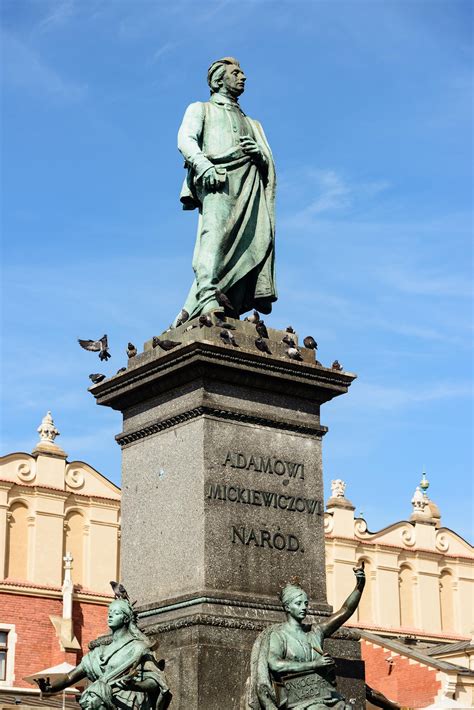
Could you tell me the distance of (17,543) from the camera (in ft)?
124

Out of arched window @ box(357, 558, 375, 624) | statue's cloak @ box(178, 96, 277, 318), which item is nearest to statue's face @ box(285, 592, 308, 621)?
statue's cloak @ box(178, 96, 277, 318)

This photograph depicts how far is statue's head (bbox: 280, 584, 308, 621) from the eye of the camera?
29.2ft

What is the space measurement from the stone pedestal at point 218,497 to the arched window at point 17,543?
→ 2778cm

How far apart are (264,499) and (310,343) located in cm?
146

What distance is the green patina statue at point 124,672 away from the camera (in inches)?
337

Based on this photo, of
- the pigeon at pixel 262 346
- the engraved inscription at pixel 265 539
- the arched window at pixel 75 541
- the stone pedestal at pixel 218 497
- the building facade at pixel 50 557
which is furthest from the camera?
the arched window at pixel 75 541

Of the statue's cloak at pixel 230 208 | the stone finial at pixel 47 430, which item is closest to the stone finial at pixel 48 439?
the stone finial at pixel 47 430

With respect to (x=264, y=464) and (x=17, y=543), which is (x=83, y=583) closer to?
(x=17, y=543)

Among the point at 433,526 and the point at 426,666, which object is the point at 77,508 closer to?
the point at 426,666

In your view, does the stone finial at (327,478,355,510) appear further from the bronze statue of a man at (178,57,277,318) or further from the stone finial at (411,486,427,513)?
the bronze statue of a man at (178,57,277,318)

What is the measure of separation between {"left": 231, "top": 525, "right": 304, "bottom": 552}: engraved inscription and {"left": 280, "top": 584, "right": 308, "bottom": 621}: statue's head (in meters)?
0.93

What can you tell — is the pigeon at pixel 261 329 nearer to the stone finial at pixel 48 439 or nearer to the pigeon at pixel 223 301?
the pigeon at pixel 223 301

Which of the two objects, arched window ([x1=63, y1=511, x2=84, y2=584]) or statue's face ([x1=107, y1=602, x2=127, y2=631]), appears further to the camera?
arched window ([x1=63, y1=511, x2=84, y2=584])

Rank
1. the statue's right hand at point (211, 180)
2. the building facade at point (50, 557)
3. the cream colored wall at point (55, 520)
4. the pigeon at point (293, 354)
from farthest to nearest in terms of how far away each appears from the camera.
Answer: the cream colored wall at point (55, 520)
the building facade at point (50, 557)
the statue's right hand at point (211, 180)
the pigeon at point (293, 354)
